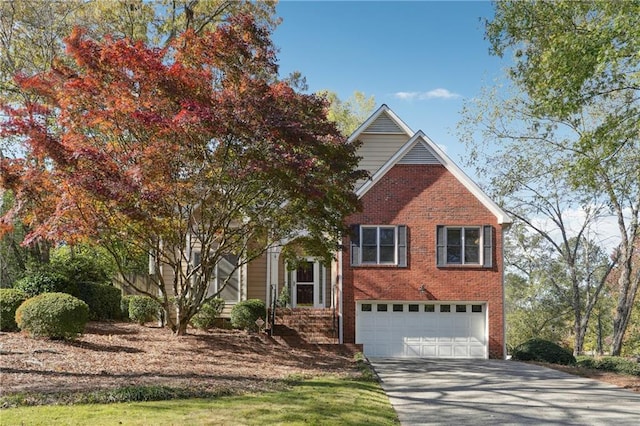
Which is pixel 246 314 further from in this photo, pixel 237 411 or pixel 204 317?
pixel 237 411

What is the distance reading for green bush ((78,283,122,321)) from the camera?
64.5ft

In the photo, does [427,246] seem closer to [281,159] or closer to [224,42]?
[281,159]

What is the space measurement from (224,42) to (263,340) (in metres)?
9.24

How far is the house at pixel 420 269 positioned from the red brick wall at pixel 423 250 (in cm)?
3

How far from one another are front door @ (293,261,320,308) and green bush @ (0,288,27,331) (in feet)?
33.4

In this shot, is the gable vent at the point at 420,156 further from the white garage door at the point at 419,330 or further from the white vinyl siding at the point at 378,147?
the white garage door at the point at 419,330

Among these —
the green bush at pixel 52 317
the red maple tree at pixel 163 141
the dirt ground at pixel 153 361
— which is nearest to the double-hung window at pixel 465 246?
the dirt ground at pixel 153 361

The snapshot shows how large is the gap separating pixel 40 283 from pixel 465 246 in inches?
543

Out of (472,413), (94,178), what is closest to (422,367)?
(472,413)

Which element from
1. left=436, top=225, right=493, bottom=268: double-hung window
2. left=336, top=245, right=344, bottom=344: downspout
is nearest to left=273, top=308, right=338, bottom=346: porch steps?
left=336, top=245, right=344, bottom=344: downspout

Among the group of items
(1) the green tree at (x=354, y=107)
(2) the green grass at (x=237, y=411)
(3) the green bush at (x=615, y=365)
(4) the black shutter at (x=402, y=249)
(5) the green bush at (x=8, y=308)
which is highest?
(1) the green tree at (x=354, y=107)

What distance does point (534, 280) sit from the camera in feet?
112

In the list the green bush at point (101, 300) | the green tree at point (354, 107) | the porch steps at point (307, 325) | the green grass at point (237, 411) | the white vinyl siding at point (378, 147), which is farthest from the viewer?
the green tree at point (354, 107)

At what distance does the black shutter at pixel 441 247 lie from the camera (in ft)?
67.7
